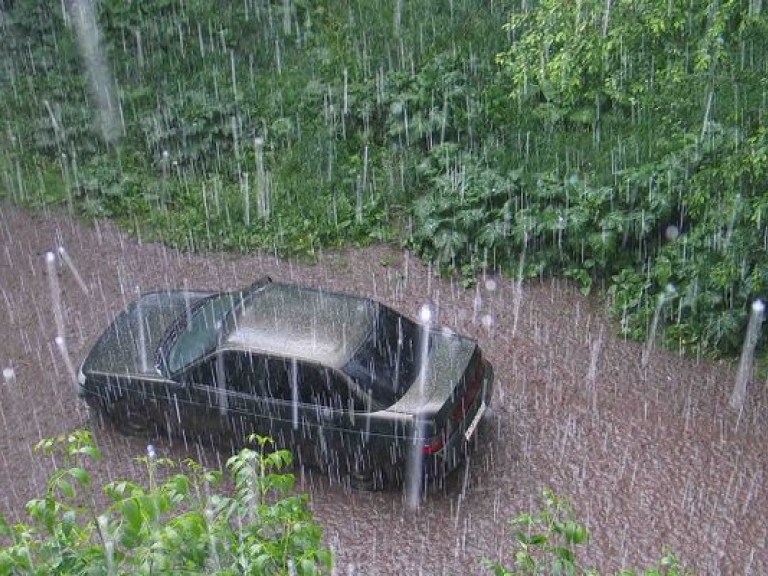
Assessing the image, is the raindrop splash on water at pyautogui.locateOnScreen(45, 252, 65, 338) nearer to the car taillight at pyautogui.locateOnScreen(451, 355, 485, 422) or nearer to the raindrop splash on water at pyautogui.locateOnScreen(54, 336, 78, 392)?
the raindrop splash on water at pyautogui.locateOnScreen(54, 336, 78, 392)

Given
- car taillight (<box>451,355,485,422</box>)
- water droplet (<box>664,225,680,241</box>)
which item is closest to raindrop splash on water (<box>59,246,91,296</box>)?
car taillight (<box>451,355,485,422</box>)

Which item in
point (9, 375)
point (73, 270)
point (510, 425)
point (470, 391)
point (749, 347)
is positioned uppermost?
point (470, 391)

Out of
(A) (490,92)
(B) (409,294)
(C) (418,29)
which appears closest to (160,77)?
(C) (418,29)

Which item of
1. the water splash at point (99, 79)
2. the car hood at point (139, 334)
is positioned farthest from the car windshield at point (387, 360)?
the water splash at point (99, 79)

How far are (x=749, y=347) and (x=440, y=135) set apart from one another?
209 inches

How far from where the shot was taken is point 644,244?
11.5 metres

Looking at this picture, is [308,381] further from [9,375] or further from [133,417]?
[9,375]

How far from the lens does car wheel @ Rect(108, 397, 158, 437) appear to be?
356 inches

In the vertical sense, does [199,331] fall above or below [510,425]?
above

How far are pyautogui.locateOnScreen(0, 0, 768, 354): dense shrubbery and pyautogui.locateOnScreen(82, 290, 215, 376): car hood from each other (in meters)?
2.71

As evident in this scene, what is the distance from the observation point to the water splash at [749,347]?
32.9 feet

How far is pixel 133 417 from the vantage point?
30.1ft

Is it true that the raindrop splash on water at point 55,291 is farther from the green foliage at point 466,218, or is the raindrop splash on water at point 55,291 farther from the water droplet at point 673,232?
the water droplet at point 673,232

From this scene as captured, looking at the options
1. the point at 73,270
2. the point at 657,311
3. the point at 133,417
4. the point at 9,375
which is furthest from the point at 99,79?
the point at 657,311
